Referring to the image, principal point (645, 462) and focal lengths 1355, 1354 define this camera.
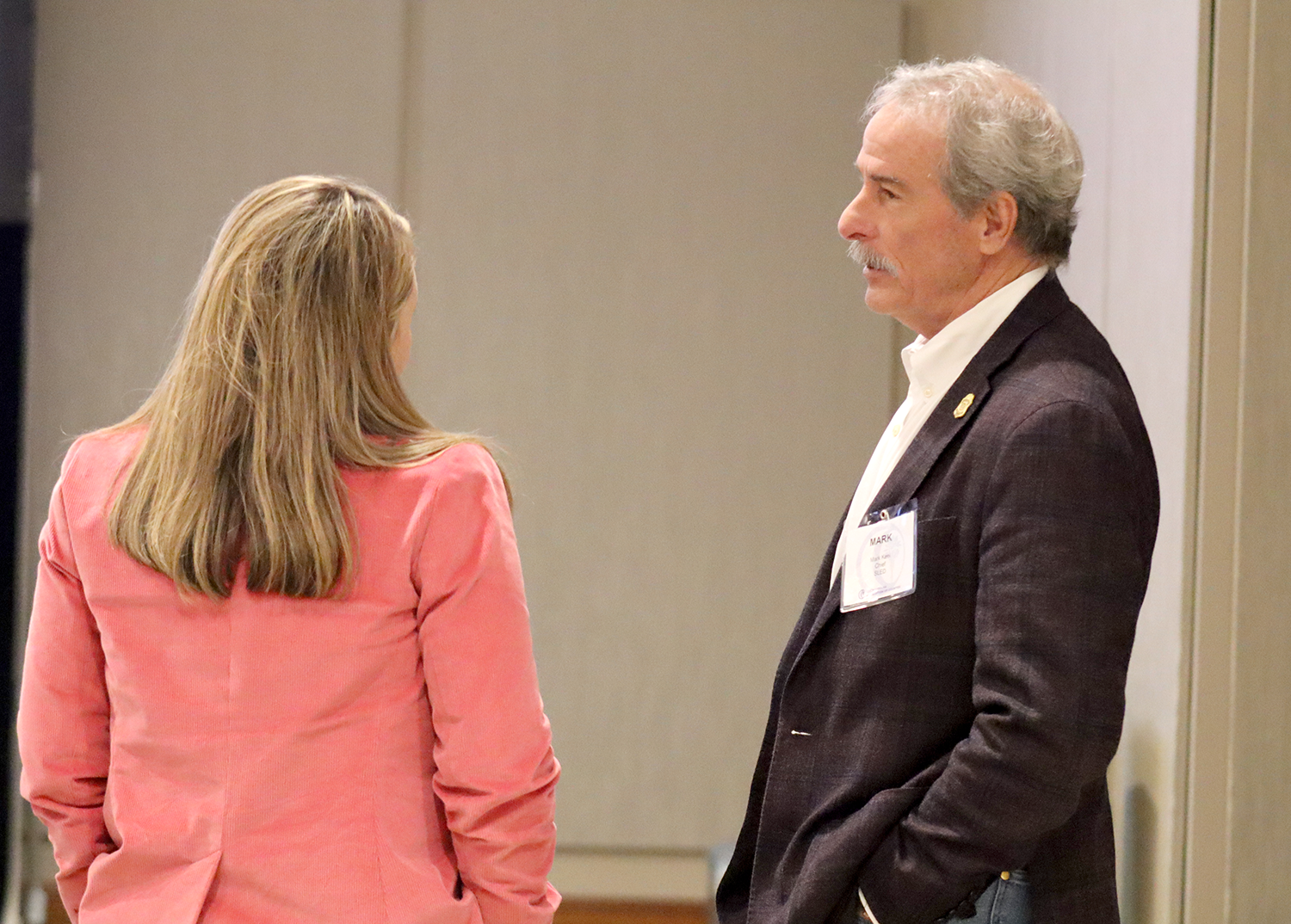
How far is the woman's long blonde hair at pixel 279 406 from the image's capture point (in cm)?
139

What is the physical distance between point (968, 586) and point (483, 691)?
0.54 meters

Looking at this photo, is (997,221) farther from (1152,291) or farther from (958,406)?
(1152,291)

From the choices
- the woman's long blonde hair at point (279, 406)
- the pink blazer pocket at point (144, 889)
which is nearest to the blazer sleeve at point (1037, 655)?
the woman's long blonde hair at point (279, 406)

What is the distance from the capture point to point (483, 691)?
4.74 feet

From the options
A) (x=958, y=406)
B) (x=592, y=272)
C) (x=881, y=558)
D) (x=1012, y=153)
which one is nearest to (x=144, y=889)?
(x=881, y=558)

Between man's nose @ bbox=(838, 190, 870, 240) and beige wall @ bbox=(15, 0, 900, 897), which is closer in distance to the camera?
man's nose @ bbox=(838, 190, 870, 240)

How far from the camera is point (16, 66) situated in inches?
160

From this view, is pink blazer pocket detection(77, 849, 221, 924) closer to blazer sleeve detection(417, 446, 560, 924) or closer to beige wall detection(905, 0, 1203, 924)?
blazer sleeve detection(417, 446, 560, 924)

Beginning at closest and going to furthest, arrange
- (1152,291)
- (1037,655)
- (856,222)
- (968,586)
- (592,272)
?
(1037,655) < (968,586) < (856,222) < (1152,291) < (592,272)

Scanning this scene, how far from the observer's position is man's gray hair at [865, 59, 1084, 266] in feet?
5.36

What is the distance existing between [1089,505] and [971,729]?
0.85 feet

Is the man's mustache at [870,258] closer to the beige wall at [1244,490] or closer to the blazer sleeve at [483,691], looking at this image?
the blazer sleeve at [483,691]

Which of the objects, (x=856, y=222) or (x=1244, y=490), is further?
(x=1244, y=490)

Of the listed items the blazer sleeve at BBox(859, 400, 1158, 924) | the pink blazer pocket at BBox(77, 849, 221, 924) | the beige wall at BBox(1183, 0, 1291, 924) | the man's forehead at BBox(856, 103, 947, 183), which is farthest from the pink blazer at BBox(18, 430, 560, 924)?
the beige wall at BBox(1183, 0, 1291, 924)
